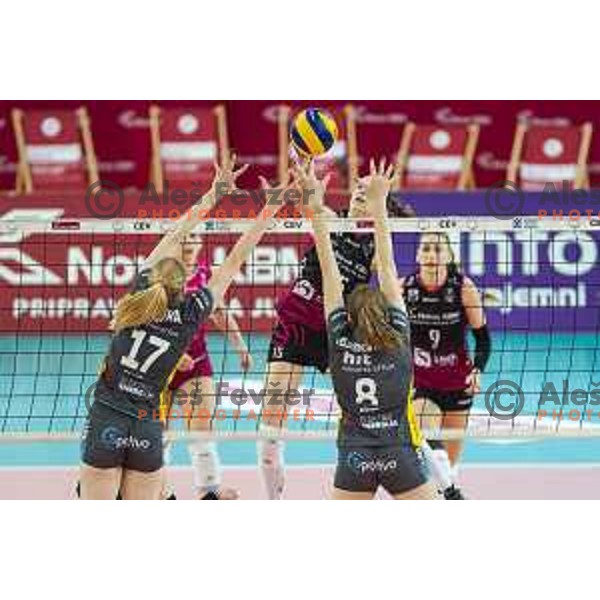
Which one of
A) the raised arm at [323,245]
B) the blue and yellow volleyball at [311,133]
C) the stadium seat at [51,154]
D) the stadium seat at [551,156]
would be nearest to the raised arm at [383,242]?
the raised arm at [323,245]

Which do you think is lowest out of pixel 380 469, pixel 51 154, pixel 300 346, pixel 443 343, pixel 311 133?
pixel 51 154

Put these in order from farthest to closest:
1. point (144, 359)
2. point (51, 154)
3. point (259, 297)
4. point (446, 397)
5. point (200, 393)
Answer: point (51, 154) → point (259, 297) → point (200, 393) → point (446, 397) → point (144, 359)

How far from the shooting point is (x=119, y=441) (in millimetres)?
6691

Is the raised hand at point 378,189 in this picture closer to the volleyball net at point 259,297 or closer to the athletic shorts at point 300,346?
the athletic shorts at point 300,346

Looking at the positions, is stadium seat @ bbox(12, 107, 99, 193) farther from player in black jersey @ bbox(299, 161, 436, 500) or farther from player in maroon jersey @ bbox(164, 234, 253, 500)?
player in black jersey @ bbox(299, 161, 436, 500)

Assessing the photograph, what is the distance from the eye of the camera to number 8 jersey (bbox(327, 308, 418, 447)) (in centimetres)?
645

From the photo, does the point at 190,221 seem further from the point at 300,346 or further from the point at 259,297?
the point at 259,297

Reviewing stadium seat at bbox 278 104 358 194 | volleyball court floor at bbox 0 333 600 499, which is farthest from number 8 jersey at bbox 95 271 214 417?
stadium seat at bbox 278 104 358 194

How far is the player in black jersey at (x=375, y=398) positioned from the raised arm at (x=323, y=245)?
0.42 feet

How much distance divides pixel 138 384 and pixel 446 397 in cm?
249

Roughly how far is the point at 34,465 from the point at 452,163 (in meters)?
8.88

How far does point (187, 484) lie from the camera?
8.95m

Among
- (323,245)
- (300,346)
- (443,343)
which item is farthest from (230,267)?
(443,343)

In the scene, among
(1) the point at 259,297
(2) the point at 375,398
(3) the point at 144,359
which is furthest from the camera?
(1) the point at 259,297
